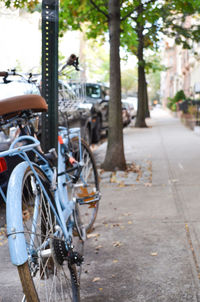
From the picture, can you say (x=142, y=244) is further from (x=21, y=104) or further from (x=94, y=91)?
(x=94, y=91)

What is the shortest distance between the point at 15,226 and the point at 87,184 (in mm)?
2176

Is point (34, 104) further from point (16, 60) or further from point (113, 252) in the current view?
point (113, 252)

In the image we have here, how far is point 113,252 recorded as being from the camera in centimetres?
363

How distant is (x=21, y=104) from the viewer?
2.25 meters

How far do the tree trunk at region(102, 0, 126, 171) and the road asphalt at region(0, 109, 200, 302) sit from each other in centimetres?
67

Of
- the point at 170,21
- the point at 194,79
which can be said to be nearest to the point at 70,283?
the point at 170,21

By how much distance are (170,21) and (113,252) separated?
1314 centimetres

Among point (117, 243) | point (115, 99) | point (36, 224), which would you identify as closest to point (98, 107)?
point (115, 99)

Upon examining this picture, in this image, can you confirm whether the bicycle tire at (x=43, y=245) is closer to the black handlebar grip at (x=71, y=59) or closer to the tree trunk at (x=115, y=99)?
the black handlebar grip at (x=71, y=59)

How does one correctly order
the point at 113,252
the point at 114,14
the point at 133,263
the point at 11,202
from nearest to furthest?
the point at 11,202 → the point at 133,263 → the point at 113,252 → the point at 114,14

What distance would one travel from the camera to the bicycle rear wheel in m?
3.58

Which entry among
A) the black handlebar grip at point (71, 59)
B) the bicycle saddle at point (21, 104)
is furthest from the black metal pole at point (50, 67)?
the bicycle saddle at point (21, 104)

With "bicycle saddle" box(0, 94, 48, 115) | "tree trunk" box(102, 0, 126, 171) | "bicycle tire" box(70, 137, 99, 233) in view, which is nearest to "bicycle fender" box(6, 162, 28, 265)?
"bicycle saddle" box(0, 94, 48, 115)

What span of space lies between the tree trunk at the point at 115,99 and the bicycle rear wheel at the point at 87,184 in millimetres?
2854
